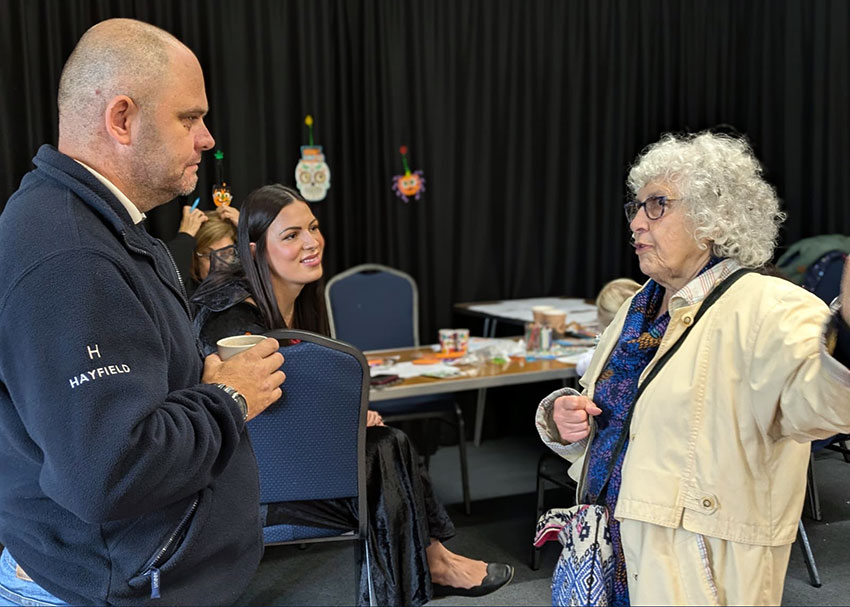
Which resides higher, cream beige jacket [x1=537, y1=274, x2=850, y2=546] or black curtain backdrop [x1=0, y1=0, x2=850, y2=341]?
black curtain backdrop [x1=0, y1=0, x2=850, y2=341]

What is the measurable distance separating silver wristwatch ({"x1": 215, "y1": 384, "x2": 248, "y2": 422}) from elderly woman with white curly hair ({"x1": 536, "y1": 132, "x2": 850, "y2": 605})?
688 millimetres

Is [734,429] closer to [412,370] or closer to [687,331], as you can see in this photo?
[687,331]

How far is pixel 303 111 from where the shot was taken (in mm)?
4922

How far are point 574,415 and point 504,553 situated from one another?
171cm

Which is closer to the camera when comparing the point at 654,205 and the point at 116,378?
the point at 116,378

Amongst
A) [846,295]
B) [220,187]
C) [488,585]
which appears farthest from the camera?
[220,187]

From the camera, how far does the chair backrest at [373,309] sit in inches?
173

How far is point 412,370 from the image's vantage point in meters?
3.54

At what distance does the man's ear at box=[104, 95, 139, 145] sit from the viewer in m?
1.39

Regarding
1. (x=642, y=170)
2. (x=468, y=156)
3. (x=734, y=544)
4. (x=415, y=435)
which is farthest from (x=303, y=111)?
(x=734, y=544)

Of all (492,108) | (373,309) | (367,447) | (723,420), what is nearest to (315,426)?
(367,447)

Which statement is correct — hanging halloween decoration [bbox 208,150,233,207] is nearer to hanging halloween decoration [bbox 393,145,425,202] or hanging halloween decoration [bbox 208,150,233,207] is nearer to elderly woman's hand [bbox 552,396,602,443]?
hanging halloween decoration [bbox 393,145,425,202]

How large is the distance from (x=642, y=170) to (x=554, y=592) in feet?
3.05

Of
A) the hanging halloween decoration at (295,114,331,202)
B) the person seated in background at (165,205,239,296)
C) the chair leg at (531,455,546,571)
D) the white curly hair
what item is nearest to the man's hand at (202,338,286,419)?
Result: the white curly hair
